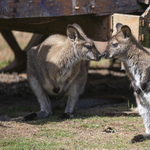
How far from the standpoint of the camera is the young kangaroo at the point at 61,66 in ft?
16.4

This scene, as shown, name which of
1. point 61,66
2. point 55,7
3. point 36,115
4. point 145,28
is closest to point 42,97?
point 36,115

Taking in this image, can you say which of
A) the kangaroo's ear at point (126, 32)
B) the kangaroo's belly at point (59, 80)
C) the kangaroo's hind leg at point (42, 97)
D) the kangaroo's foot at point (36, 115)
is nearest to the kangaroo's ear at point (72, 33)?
the kangaroo's belly at point (59, 80)

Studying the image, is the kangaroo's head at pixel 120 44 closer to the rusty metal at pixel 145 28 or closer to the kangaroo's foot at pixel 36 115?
the rusty metal at pixel 145 28

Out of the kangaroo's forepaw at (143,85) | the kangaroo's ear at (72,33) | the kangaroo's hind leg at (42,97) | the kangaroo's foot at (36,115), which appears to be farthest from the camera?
the kangaroo's hind leg at (42,97)

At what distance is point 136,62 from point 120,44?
350mm

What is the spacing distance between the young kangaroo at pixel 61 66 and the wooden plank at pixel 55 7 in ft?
1.10

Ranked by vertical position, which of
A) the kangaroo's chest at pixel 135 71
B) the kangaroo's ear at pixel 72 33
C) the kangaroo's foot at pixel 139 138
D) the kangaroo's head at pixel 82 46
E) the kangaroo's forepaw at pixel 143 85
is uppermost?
the kangaroo's ear at pixel 72 33

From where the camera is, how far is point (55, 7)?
510 centimetres

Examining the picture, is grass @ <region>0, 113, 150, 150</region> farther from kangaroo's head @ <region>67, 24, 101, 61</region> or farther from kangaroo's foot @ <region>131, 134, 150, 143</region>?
kangaroo's head @ <region>67, 24, 101, 61</region>

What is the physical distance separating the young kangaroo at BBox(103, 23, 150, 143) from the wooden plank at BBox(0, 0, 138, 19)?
1.21 m

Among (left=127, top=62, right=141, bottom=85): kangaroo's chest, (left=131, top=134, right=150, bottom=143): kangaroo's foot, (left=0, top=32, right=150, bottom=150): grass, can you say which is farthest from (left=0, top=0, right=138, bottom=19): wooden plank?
(left=131, top=134, right=150, bottom=143): kangaroo's foot

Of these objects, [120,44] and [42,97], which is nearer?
[120,44]

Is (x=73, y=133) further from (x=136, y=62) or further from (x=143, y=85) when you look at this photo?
(x=136, y=62)

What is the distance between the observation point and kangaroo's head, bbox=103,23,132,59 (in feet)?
13.5
